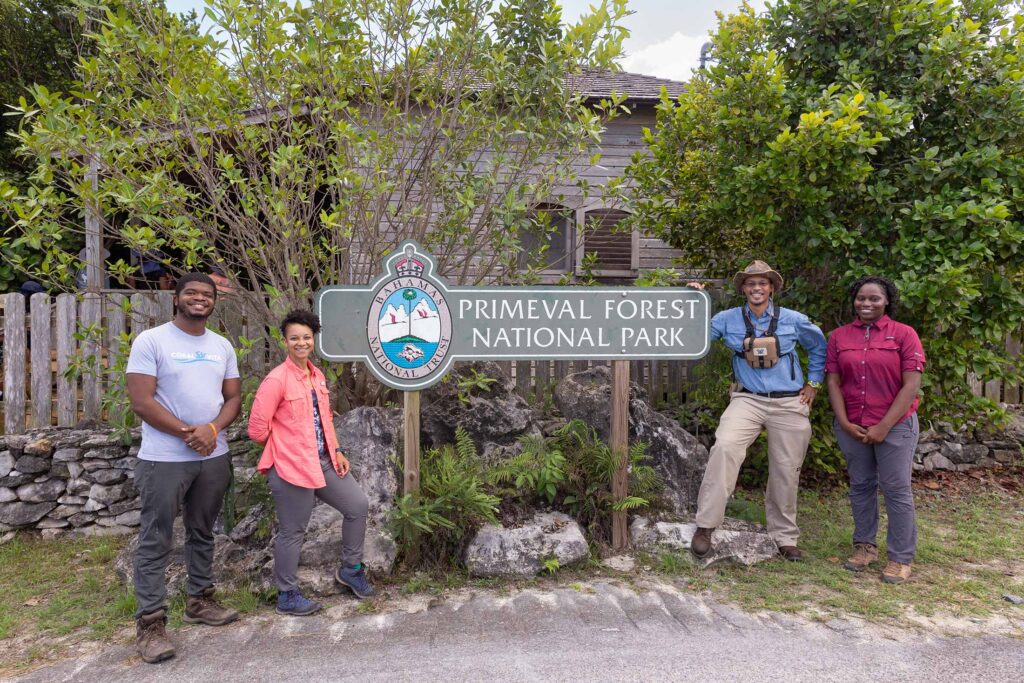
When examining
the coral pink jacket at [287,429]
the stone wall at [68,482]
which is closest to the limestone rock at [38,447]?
the stone wall at [68,482]

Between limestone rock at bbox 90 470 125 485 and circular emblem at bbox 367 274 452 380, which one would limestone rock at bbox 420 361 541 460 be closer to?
circular emblem at bbox 367 274 452 380

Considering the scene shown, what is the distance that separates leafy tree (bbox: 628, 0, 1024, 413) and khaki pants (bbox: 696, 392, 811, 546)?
1311 mm

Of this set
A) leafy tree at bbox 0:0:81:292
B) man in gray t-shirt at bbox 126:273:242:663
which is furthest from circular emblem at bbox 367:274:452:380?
leafy tree at bbox 0:0:81:292

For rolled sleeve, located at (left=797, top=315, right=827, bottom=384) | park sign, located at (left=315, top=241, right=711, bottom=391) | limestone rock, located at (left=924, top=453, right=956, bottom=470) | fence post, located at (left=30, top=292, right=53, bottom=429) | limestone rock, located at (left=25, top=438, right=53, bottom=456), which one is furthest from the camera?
limestone rock, located at (left=924, top=453, right=956, bottom=470)

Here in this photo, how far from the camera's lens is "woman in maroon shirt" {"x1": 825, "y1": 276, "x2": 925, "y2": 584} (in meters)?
4.28

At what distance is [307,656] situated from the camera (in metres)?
3.38

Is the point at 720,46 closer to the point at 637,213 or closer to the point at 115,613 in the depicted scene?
the point at 637,213

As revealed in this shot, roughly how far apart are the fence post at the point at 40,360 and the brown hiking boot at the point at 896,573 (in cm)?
628

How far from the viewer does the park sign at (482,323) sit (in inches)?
171

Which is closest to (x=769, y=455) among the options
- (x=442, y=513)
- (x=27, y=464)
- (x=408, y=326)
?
(x=442, y=513)

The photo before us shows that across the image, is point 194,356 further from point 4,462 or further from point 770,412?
point 770,412

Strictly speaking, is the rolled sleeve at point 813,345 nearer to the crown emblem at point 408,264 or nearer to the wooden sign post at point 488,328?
the wooden sign post at point 488,328

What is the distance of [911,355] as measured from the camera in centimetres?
425

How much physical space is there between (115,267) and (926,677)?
5.25 m
